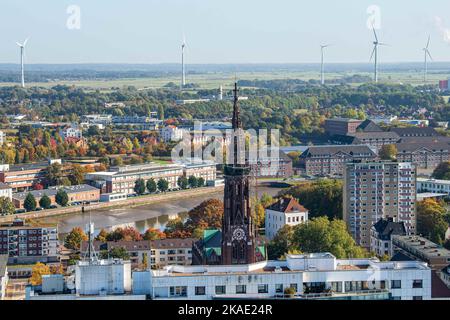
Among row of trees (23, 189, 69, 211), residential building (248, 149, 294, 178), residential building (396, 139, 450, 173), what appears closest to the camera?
row of trees (23, 189, 69, 211)

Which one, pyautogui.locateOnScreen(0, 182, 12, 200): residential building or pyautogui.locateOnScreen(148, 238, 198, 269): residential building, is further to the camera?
pyautogui.locateOnScreen(0, 182, 12, 200): residential building

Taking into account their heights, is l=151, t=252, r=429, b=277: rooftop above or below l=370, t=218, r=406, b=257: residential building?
above

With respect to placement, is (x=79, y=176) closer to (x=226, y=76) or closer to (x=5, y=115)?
(x=5, y=115)

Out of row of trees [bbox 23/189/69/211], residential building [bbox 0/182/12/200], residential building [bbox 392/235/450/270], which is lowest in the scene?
row of trees [bbox 23/189/69/211]

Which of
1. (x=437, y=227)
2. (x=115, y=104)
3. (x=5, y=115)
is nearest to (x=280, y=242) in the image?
(x=437, y=227)

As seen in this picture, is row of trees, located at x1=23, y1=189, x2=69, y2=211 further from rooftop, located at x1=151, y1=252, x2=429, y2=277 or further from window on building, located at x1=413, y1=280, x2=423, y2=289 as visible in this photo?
window on building, located at x1=413, y1=280, x2=423, y2=289

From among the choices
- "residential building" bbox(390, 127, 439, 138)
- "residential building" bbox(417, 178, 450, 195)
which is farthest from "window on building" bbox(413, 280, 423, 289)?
"residential building" bbox(390, 127, 439, 138)
